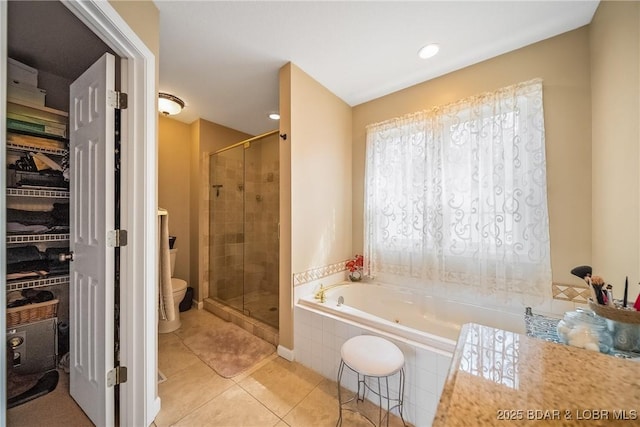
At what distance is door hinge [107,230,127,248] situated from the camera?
1227 millimetres

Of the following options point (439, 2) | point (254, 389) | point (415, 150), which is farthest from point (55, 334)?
point (439, 2)

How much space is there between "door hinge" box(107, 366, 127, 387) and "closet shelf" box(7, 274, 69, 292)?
115 centimetres

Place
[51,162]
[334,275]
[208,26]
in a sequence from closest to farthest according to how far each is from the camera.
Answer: [208,26]
[51,162]
[334,275]

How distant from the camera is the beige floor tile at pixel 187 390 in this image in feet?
4.51

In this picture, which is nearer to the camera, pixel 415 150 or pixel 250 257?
pixel 415 150

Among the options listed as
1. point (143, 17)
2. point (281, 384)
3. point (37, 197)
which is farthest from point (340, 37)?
point (37, 197)

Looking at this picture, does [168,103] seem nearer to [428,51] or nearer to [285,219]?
[285,219]

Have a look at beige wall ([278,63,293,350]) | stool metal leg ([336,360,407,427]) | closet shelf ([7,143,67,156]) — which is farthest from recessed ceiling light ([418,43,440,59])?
closet shelf ([7,143,67,156])

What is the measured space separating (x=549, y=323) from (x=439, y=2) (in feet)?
6.60

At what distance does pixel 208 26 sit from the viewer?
1.56 metres

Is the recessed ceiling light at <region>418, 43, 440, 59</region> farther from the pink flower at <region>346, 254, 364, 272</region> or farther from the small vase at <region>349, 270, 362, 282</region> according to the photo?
the small vase at <region>349, 270, 362, 282</region>

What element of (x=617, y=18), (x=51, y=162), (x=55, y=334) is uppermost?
(x=617, y=18)

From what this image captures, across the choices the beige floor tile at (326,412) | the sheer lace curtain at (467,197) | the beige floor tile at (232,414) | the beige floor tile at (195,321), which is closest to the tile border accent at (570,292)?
the sheer lace curtain at (467,197)

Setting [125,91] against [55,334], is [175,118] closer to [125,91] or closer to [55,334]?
[125,91]
